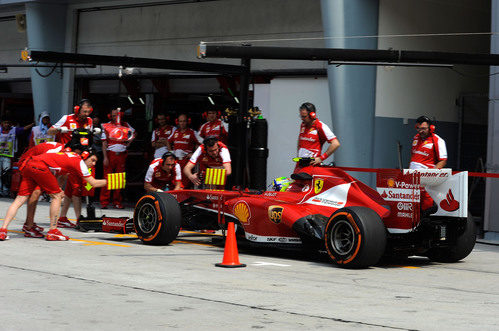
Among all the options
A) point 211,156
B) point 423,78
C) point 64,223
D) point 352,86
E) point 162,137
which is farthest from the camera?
point 162,137

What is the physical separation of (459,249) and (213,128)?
839cm

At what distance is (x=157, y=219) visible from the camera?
11477 mm

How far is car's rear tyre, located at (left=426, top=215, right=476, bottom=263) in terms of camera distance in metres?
10.5

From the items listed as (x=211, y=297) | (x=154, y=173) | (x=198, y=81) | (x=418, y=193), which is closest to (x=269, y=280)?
(x=211, y=297)

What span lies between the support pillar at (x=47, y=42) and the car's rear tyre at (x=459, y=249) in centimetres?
1487

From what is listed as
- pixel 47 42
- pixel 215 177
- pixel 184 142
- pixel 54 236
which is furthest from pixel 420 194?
pixel 47 42

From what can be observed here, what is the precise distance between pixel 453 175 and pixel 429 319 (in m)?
3.35

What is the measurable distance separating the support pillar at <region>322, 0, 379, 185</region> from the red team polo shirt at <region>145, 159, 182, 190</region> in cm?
444

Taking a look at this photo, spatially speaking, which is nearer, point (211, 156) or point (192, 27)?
point (211, 156)

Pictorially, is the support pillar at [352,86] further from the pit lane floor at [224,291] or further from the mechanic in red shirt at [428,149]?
the pit lane floor at [224,291]

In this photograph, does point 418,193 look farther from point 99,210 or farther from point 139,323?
point 99,210

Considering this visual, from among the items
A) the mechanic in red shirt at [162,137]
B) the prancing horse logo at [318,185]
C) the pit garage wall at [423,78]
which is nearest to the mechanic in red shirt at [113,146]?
the mechanic in red shirt at [162,137]

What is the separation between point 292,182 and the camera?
37.2 ft

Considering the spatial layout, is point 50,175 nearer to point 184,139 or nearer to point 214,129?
point 214,129
